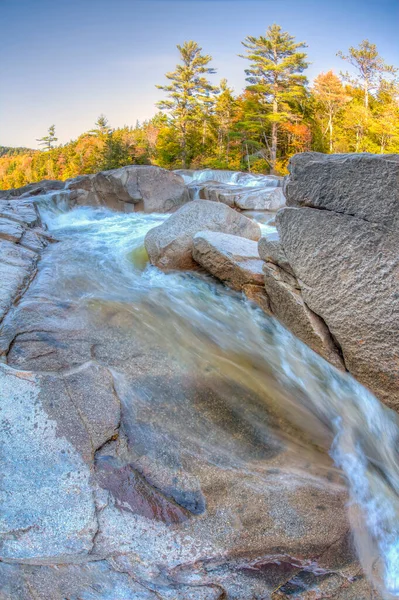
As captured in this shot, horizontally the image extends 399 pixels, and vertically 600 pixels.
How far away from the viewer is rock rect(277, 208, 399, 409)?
119 inches

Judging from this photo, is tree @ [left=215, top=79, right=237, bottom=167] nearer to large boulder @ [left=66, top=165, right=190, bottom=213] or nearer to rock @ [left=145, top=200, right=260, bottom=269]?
large boulder @ [left=66, top=165, right=190, bottom=213]

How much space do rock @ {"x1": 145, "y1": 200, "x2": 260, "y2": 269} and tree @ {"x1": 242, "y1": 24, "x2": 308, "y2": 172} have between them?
24834 millimetres

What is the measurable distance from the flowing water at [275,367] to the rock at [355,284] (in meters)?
0.33

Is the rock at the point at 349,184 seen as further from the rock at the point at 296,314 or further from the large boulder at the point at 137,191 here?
the large boulder at the point at 137,191

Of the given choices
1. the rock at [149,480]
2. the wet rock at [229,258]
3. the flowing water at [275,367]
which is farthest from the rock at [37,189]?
the rock at [149,480]

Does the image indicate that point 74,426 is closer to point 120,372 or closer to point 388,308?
point 120,372

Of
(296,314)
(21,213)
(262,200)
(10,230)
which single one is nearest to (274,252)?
(296,314)

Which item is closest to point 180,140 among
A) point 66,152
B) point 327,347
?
point 327,347

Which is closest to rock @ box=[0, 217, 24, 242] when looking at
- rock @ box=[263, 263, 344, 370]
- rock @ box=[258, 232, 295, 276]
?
rock @ box=[258, 232, 295, 276]

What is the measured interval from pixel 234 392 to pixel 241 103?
113 feet

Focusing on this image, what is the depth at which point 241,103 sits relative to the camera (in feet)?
106

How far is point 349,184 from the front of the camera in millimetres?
3145

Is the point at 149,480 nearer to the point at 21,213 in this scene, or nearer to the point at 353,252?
the point at 353,252

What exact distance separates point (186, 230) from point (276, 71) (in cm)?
2968
